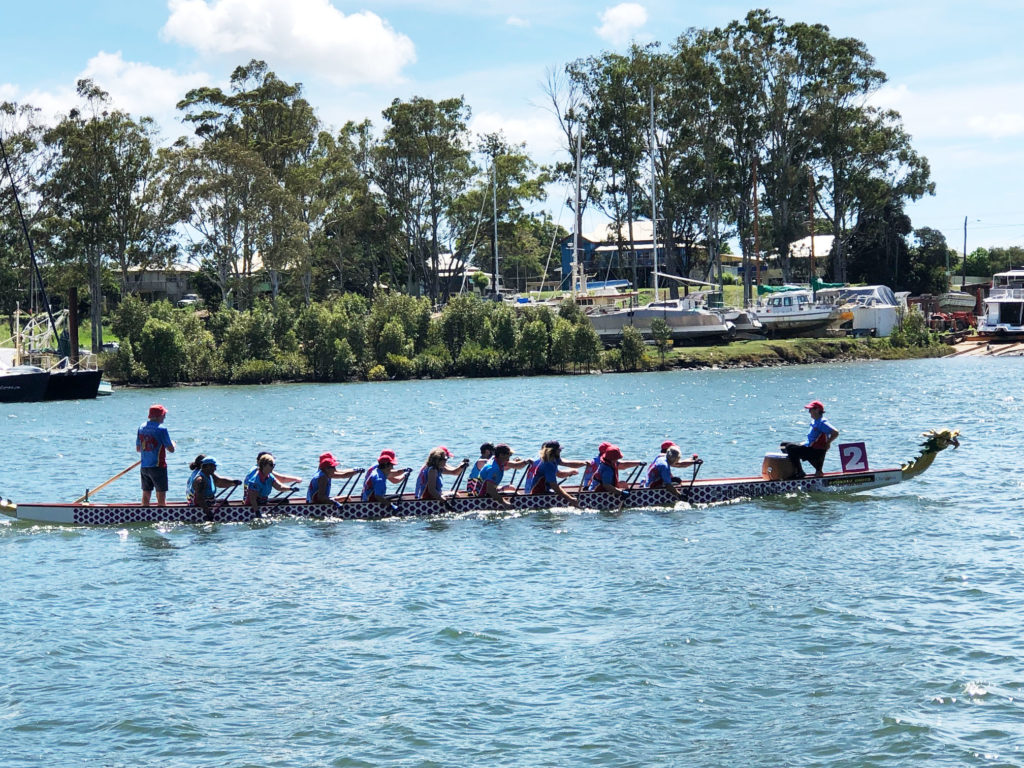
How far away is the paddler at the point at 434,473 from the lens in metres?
25.6

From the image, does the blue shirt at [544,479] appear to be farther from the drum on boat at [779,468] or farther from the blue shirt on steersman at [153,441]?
the blue shirt on steersman at [153,441]

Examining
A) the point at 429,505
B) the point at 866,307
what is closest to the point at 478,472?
the point at 429,505

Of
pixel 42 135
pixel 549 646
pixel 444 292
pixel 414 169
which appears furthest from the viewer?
pixel 444 292

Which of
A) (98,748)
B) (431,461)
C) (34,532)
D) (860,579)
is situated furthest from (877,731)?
(34,532)

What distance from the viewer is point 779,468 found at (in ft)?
90.9

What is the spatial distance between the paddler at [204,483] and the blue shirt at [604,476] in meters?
7.72

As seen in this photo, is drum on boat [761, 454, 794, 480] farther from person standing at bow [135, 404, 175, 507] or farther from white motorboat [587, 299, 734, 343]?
white motorboat [587, 299, 734, 343]

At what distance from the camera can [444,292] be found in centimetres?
10919

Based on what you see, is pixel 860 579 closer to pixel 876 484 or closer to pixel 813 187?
pixel 876 484

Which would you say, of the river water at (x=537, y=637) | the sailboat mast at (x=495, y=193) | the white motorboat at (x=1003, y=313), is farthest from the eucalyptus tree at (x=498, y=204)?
the river water at (x=537, y=637)

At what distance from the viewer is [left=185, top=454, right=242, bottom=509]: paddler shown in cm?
2536

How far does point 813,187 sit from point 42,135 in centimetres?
5767

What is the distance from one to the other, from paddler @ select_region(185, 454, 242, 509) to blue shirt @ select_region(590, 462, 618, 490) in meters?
7.72

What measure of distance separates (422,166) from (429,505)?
2727 inches
